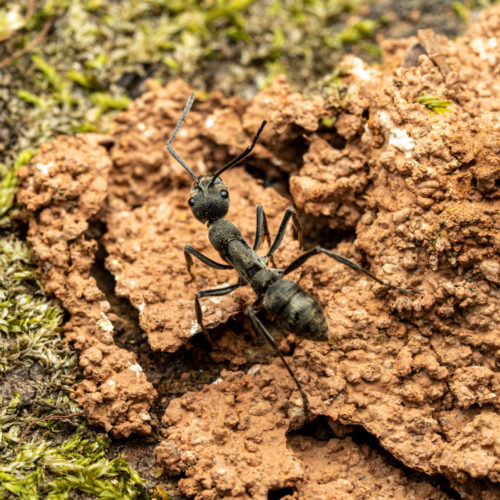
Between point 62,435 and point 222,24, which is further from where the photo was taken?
point 222,24

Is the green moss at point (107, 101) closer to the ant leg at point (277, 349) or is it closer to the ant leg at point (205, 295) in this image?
the ant leg at point (205, 295)

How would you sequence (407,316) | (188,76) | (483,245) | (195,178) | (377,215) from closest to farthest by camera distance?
(483,245) < (407,316) < (377,215) < (195,178) < (188,76)

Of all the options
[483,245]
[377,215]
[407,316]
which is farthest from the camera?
[377,215]

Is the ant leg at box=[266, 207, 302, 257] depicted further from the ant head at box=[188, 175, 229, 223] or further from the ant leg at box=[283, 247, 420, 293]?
the ant head at box=[188, 175, 229, 223]

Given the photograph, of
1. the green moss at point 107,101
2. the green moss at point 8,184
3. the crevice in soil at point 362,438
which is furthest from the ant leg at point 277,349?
the green moss at point 107,101

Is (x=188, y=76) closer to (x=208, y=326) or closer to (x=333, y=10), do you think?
(x=333, y=10)

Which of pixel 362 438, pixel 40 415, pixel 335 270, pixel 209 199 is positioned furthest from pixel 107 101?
pixel 362 438

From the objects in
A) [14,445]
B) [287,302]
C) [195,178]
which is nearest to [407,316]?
[287,302]
